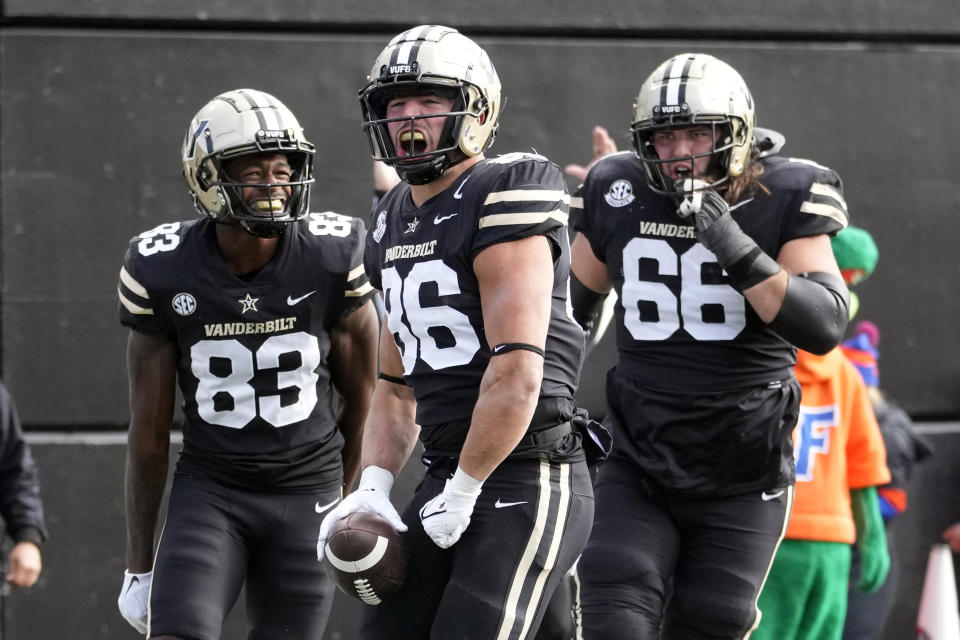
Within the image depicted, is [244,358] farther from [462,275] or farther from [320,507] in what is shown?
[462,275]

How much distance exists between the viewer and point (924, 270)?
6.90 meters

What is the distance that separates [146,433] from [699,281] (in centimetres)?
174

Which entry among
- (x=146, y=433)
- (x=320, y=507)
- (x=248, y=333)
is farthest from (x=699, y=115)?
(x=146, y=433)

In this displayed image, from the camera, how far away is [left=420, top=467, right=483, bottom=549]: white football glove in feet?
10.3

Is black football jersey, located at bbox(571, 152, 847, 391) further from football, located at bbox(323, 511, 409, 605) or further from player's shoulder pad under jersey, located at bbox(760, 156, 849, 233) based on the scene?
football, located at bbox(323, 511, 409, 605)

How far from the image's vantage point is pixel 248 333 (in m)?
4.16

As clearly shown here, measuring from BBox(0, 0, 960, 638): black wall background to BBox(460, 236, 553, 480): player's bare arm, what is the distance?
335 cm

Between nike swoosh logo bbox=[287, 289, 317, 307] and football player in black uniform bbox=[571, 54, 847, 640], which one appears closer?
football player in black uniform bbox=[571, 54, 847, 640]

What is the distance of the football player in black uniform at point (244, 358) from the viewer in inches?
163

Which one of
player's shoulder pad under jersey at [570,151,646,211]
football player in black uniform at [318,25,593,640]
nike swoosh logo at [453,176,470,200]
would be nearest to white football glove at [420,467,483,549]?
football player in black uniform at [318,25,593,640]

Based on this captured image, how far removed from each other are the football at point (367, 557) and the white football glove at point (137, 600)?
119cm

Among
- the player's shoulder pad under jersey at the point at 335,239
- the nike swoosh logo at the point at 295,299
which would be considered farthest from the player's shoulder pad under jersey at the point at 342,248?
the nike swoosh logo at the point at 295,299

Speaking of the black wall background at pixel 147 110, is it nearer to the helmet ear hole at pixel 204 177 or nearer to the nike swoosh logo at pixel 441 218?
the helmet ear hole at pixel 204 177

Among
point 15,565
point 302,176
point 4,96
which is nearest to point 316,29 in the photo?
point 4,96
